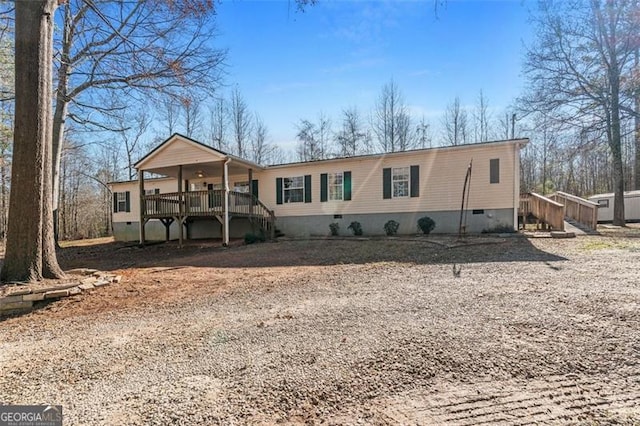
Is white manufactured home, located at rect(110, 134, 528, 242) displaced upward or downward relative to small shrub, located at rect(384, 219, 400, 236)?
upward

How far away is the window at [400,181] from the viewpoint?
14.0m

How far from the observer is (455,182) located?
43.4 ft

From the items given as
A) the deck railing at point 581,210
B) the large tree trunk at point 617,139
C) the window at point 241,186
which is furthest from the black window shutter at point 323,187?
the large tree trunk at point 617,139

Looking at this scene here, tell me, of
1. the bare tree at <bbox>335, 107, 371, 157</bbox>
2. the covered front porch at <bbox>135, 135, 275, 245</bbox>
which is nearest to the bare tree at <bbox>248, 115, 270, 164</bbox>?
the bare tree at <bbox>335, 107, 371, 157</bbox>

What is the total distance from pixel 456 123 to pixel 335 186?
21.7m

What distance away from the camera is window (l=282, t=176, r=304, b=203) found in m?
15.7

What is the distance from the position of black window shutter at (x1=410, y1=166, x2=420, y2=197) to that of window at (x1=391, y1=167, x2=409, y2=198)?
0.23 metres

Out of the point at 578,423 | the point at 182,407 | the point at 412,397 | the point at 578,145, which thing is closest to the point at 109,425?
the point at 182,407

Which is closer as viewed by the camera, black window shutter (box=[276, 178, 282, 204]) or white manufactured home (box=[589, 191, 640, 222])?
black window shutter (box=[276, 178, 282, 204])

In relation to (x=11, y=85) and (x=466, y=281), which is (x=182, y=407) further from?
(x=11, y=85)

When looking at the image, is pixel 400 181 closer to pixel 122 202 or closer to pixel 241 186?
pixel 241 186

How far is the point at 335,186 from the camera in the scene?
49.8 ft

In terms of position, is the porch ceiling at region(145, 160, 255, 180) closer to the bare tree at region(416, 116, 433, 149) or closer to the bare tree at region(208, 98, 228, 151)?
the bare tree at region(208, 98, 228, 151)

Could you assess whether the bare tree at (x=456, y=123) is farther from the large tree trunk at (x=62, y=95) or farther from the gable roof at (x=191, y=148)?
the large tree trunk at (x=62, y=95)
